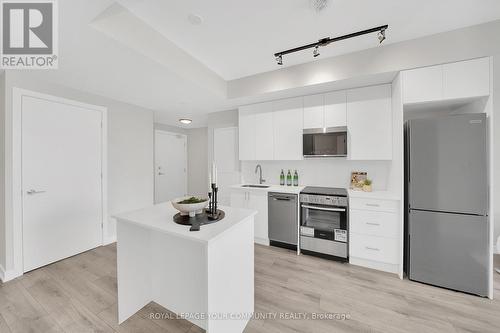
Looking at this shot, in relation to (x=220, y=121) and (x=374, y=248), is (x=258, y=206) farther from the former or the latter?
(x=220, y=121)

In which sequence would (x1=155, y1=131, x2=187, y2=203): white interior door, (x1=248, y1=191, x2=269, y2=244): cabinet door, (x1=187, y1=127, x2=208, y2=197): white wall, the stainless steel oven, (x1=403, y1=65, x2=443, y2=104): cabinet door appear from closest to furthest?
(x1=403, y1=65, x2=443, y2=104): cabinet door, the stainless steel oven, (x1=248, y1=191, x2=269, y2=244): cabinet door, (x1=155, y1=131, x2=187, y2=203): white interior door, (x1=187, y1=127, x2=208, y2=197): white wall

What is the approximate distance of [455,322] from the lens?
1587 mm

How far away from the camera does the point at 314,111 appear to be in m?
3.00

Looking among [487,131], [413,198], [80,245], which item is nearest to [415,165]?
[413,198]

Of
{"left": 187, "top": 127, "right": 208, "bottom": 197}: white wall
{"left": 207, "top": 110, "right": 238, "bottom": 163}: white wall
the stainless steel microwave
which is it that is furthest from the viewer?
{"left": 187, "top": 127, "right": 208, "bottom": 197}: white wall

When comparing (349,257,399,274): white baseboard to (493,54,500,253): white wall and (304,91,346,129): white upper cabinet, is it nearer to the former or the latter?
(493,54,500,253): white wall

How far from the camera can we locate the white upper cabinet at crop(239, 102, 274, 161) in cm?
338

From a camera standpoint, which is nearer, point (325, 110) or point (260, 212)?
point (325, 110)

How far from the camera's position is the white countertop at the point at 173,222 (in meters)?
1.17

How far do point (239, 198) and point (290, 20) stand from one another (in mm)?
2583

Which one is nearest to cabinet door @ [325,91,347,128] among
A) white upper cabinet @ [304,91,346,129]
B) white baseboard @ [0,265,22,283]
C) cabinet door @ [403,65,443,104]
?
white upper cabinet @ [304,91,346,129]

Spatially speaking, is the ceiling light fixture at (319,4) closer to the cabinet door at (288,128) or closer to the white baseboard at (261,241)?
the cabinet door at (288,128)

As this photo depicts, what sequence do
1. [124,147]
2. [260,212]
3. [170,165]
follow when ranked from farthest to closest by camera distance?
[170,165] < [124,147] < [260,212]

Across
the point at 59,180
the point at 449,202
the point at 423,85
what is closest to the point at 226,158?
the point at 59,180
